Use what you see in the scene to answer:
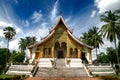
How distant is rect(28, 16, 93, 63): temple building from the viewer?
38.0 meters

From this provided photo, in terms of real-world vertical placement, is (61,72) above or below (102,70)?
below

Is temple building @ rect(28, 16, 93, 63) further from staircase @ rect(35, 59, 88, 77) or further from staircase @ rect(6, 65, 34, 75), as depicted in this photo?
staircase @ rect(6, 65, 34, 75)

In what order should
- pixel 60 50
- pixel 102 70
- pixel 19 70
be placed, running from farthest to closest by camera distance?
pixel 60 50, pixel 102 70, pixel 19 70

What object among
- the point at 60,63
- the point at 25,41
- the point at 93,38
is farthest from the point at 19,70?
the point at 25,41

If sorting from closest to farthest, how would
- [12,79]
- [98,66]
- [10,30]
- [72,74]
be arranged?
1. [12,79]
2. [72,74]
3. [98,66]
4. [10,30]

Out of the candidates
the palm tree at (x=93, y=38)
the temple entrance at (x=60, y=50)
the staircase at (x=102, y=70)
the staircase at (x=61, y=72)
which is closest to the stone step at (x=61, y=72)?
the staircase at (x=61, y=72)

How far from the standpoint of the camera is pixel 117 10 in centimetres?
3750

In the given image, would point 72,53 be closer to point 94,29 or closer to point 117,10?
point 117,10

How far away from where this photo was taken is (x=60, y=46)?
131 feet

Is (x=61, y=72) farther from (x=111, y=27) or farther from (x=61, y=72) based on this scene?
(x=111, y=27)

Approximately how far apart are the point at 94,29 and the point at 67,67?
30.1m

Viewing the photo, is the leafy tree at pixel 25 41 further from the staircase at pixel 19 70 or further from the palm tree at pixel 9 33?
the staircase at pixel 19 70

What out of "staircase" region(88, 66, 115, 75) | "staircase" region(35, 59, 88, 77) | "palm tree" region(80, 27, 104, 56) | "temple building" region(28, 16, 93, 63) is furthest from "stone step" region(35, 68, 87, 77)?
"palm tree" region(80, 27, 104, 56)

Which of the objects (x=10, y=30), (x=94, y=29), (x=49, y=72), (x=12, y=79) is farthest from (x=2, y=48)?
(x=12, y=79)
